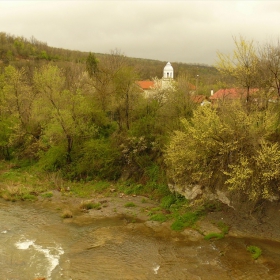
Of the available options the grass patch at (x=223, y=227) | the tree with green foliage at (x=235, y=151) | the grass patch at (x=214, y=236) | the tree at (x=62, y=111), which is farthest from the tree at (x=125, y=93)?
the grass patch at (x=214, y=236)

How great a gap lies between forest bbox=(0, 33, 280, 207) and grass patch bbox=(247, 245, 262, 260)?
8.20 feet

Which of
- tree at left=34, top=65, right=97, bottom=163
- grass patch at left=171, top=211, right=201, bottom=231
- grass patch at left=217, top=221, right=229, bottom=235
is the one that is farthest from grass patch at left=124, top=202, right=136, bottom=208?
tree at left=34, top=65, right=97, bottom=163

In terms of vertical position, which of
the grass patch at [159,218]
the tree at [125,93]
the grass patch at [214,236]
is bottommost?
the grass patch at [159,218]

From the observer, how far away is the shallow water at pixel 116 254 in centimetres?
1275

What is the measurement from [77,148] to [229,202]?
1490 cm

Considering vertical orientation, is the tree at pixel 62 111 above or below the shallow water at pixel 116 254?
above

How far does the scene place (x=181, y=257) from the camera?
1407 cm

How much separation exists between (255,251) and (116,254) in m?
6.72

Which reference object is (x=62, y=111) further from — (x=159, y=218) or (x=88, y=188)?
(x=159, y=218)

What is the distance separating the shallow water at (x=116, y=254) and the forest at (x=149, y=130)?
3.43m

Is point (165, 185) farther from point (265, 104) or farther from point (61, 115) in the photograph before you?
point (61, 115)

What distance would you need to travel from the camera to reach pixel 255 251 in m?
14.3

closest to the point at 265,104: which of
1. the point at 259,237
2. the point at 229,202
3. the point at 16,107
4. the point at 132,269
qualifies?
the point at 229,202

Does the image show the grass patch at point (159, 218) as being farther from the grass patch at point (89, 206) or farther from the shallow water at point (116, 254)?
the grass patch at point (89, 206)
